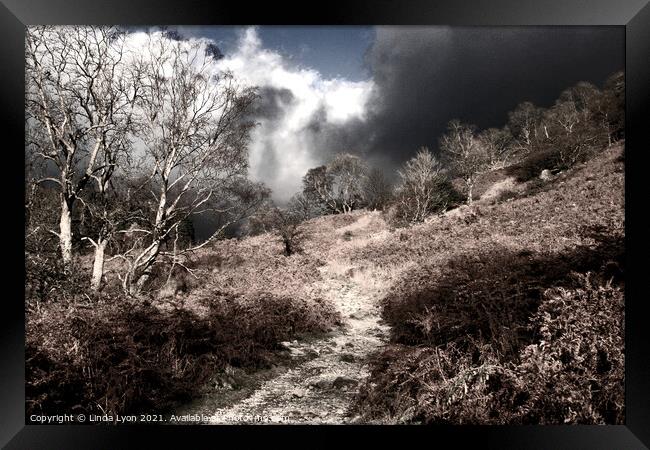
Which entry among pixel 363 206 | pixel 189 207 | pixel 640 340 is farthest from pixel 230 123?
pixel 640 340

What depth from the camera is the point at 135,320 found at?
4520mm

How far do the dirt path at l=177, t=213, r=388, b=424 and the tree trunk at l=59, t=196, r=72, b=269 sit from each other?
3.34 m

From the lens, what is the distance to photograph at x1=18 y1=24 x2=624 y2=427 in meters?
3.79

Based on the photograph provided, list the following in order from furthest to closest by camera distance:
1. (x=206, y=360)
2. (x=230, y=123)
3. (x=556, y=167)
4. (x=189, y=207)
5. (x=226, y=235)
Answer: (x=556, y=167) < (x=226, y=235) < (x=189, y=207) < (x=230, y=123) < (x=206, y=360)

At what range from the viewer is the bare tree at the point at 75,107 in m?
4.61

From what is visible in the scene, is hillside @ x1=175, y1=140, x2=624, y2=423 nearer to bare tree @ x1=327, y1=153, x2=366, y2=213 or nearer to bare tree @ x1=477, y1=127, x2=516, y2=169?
bare tree @ x1=327, y1=153, x2=366, y2=213

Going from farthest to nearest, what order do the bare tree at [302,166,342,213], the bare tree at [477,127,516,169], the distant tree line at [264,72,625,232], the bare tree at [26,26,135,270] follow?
the bare tree at [477,127,516,169]
the bare tree at [302,166,342,213]
the distant tree line at [264,72,625,232]
the bare tree at [26,26,135,270]

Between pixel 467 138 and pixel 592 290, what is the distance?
17.7ft

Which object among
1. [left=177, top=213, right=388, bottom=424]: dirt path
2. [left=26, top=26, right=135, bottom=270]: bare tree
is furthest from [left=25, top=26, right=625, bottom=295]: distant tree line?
[left=177, top=213, right=388, bottom=424]: dirt path

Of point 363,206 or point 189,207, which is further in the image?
point 363,206

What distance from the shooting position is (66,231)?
17.1ft
